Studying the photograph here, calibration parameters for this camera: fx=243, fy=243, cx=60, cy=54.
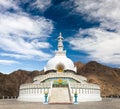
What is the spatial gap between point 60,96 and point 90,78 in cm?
10543

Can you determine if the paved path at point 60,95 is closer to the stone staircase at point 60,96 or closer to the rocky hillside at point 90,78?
the stone staircase at point 60,96

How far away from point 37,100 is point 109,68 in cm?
13274

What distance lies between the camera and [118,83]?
16250 centimetres

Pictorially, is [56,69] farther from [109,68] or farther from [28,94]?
[109,68]

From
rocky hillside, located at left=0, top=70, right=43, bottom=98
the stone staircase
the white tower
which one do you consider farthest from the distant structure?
rocky hillside, located at left=0, top=70, right=43, bottom=98

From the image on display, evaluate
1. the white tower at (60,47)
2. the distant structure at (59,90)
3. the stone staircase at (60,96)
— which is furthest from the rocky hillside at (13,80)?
the stone staircase at (60,96)

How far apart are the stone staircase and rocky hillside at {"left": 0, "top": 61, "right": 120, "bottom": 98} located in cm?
8346

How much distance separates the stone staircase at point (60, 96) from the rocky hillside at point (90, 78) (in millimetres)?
83458

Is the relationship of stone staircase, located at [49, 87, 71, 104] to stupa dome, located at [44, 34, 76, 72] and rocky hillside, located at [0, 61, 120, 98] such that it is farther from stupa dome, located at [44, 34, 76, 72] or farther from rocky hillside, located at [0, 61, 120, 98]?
rocky hillside, located at [0, 61, 120, 98]

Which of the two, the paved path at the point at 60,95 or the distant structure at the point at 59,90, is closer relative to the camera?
the paved path at the point at 60,95

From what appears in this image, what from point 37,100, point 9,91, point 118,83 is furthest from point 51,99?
point 118,83

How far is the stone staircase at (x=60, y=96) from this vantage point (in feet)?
152

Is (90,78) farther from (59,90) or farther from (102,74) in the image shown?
(59,90)

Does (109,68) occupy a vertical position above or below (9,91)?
above
